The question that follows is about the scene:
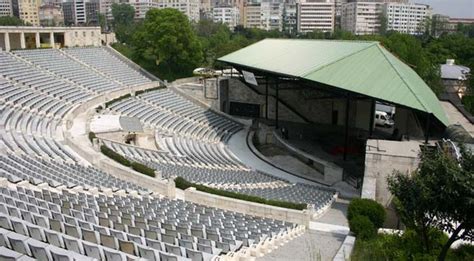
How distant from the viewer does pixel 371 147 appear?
23.0 metres

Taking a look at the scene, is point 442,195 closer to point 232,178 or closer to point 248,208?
point 248,208

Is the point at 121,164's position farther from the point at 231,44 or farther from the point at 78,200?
the point at 231,44

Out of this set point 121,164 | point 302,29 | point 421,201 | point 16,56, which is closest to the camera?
point 421,201

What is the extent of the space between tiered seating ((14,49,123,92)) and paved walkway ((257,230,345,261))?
3063cm

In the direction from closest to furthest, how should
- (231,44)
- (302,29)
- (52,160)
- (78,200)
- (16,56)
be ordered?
1. (78,200)
2. (52,160)
3. (16,56)
4. (231,44)
5. (302,29)

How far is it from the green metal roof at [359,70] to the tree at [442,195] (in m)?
14.0

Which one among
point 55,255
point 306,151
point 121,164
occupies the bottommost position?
point 306,151

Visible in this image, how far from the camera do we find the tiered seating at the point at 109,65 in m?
46.9

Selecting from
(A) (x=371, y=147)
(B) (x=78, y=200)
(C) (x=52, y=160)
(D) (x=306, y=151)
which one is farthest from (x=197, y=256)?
(D) (x=306, y=151)

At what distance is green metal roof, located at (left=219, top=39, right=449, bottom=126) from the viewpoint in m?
26.4

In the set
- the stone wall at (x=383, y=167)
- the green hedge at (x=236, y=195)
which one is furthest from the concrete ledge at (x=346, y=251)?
the stone wall at (x=383, y=167)

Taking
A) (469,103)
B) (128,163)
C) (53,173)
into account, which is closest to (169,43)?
(128,163)

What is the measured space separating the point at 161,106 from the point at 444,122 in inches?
990

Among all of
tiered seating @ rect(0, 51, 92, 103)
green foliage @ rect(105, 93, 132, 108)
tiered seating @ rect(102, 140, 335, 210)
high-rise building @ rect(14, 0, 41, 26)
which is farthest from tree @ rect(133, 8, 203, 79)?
high-rise building @ rect(14, 0, 41, 26)
